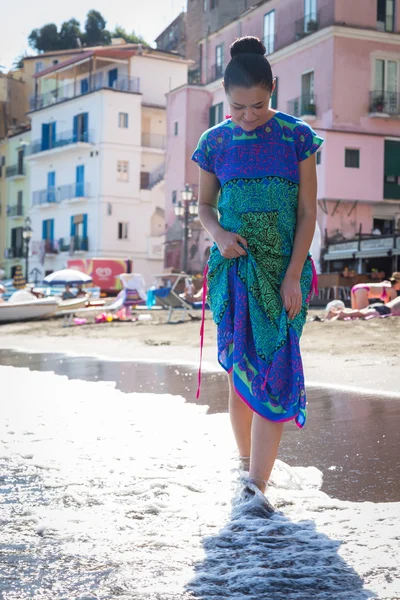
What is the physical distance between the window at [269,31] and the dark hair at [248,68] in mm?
32229

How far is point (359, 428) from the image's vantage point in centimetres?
439

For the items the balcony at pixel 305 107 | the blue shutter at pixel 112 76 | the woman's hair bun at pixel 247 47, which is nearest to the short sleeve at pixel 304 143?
the woman's hair bun at pixel 247 47

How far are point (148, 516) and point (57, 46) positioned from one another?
235 ft

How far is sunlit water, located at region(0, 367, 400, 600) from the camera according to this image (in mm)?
2111

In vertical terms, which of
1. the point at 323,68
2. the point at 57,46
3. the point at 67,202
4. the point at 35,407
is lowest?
the point at 35,407

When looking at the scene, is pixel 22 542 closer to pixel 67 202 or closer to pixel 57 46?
pixel 67 202

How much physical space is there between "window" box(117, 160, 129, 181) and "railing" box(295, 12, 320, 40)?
644 inches

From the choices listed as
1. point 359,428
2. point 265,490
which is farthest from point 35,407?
point 265,490

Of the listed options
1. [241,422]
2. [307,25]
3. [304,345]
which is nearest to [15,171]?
[307,25]

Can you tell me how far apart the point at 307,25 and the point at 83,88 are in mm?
21557

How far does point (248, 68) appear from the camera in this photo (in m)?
3.08

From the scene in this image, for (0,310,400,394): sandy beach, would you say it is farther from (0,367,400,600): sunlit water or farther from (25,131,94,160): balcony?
(25,131,94,160): balcony

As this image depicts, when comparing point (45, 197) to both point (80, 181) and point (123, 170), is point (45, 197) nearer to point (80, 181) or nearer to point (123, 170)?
point (80, 181)

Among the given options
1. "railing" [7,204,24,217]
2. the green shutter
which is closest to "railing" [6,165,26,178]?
"railing" [7,204,24,217]
